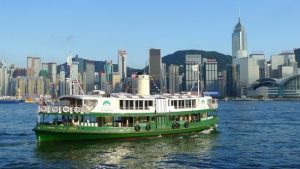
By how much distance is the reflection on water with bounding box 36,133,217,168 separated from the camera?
1459 inches

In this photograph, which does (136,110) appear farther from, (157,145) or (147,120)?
(157,145)

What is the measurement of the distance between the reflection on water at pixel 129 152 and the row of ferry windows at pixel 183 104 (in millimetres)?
4186

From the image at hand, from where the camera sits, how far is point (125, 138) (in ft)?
162

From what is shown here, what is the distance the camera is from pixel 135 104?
50.5m

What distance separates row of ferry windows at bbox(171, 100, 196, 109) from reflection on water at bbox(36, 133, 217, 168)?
4186 millimetres

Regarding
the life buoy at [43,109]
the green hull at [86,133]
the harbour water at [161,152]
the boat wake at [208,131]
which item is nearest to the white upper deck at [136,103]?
the green hull at [86,133]

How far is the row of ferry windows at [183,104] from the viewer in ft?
178

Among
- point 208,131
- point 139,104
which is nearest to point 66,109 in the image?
point 139,104

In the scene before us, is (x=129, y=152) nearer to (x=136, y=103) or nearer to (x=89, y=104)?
(x=89, y=104)

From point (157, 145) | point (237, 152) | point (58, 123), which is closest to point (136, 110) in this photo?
point (157, 145)

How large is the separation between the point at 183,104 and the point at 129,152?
48.9ft

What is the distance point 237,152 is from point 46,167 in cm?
1792

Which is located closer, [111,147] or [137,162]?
[137,162]

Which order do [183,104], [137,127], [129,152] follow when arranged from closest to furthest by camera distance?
[129,152] < [137,127] < [183,104]
